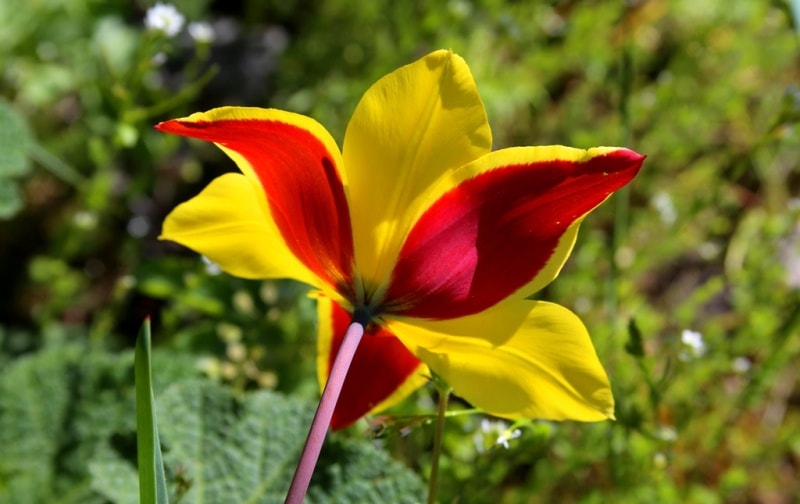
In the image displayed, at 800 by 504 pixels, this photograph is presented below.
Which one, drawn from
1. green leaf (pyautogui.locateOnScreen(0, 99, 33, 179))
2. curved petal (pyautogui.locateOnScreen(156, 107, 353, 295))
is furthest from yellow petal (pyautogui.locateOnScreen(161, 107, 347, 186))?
green leaf (pyautogui.locateOnScreen(0, 99, 33, 179))

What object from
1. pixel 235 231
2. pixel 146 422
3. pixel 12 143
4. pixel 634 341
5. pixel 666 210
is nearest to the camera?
pixel 146 422

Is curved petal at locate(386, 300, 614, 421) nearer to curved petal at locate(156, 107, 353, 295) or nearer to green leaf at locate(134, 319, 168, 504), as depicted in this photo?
curved petal at locate(156, 107, 353, 295)

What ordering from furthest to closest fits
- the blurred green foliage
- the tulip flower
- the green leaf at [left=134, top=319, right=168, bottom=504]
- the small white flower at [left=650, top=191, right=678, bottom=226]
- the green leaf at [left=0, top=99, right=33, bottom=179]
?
the small white flower at [left=650, top=191, right=678, bottom=226] → the green leaf at [left=0, top=99, right=33, bottom=179] → the blurred green foliage → the tulip flower → the green leaf at [left=134, top=319, right=168, bottom=504]

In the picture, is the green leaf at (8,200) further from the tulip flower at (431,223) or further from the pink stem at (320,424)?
the pink stem at (320,424)

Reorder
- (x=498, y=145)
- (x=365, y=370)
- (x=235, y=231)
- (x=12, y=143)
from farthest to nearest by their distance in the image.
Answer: (x=498, y=145) → (x=12, y=143) → (x=365, y=370) → (x=235, y=231)

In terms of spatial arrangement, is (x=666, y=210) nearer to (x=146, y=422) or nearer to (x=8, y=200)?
(x=8, y=200)

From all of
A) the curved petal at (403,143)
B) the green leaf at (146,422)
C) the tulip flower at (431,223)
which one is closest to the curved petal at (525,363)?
the tulip flower at (431,223)

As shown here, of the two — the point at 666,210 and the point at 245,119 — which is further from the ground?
the point at 245,119

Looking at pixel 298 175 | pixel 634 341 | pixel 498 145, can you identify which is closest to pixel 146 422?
pixel 298 175
